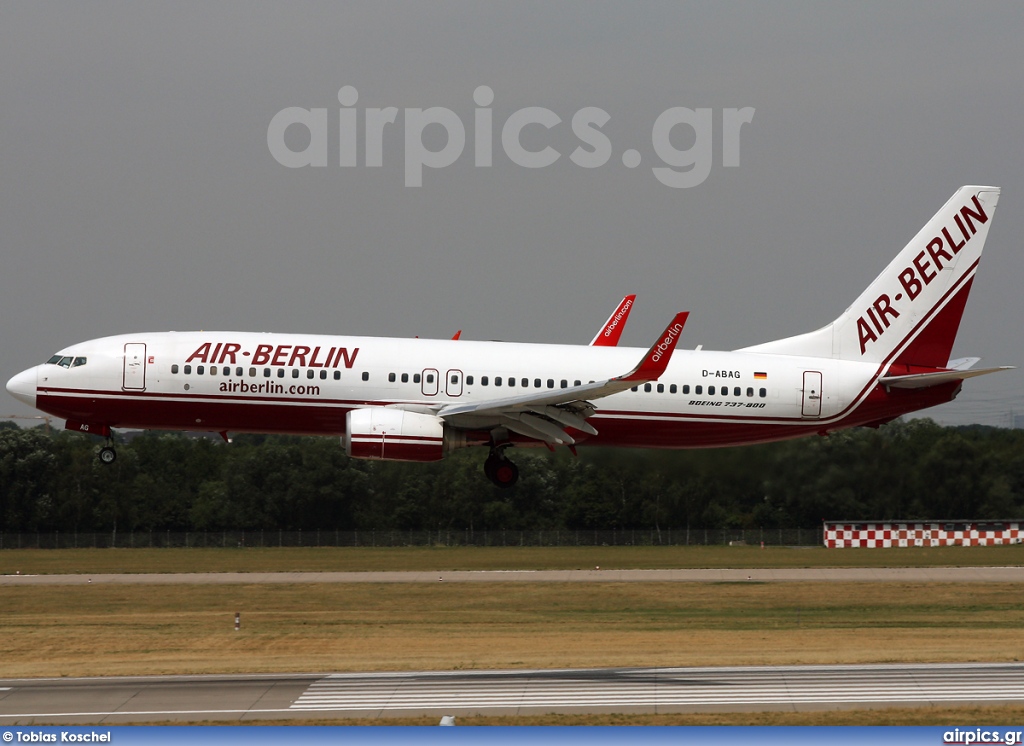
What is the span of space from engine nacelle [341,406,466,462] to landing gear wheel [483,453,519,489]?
2.44 metres

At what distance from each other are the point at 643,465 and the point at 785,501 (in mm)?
10803

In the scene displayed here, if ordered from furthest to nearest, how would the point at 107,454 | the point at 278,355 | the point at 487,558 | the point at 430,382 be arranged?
1. the point at 487,558
2. the point at 107,454
3. the point at 430,382
4. the point at 278,355

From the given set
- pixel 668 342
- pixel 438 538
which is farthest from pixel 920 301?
pixel 438 538

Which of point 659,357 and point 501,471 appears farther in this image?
point 501,471

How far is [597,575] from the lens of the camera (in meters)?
57.2

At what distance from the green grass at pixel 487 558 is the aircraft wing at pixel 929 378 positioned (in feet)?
60.4

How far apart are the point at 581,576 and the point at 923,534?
2300 centimetres

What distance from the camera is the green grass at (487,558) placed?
62.1 m

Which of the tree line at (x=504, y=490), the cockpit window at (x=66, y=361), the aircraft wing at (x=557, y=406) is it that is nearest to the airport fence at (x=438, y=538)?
the tree line at (x=504, y=490)

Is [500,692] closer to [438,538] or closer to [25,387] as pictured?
[25,387]

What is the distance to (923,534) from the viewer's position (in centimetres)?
7075

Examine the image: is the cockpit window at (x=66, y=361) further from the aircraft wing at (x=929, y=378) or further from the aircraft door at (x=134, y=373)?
the aircraft wing at (x=929, y=378)

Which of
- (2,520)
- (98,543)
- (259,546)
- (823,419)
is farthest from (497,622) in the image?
(2,520)

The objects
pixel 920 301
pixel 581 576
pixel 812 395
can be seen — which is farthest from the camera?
pixel 581 576
